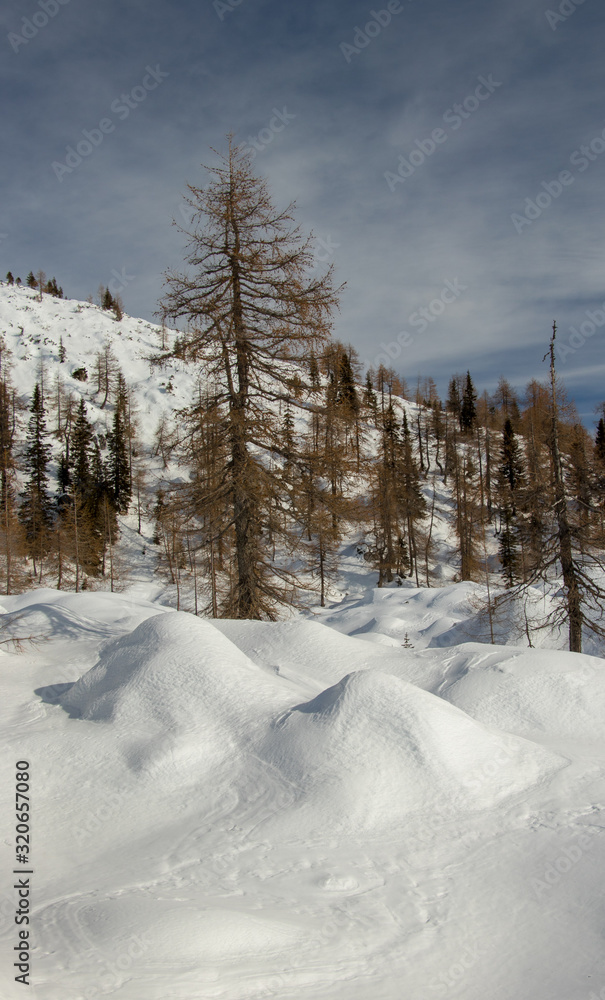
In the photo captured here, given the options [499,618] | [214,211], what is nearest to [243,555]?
[214,211]

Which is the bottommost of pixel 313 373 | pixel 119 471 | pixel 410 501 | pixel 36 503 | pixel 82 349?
pixel 410 501

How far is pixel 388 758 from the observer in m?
4.81

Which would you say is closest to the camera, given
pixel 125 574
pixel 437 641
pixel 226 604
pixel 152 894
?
pixel 152 894

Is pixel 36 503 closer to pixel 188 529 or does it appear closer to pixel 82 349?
pixel 188 529

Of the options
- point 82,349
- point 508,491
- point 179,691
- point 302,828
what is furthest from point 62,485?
point 302,828

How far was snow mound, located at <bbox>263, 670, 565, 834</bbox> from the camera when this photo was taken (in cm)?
453

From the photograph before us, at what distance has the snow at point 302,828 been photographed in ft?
9.80

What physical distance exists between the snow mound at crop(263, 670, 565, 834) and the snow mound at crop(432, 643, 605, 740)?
37.2 inches

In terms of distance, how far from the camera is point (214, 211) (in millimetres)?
10984

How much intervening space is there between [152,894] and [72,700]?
3.24m

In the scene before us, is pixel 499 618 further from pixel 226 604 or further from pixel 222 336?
pixel 222 336

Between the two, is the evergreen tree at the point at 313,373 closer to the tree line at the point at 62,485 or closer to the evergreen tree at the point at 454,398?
the tree line at the point at 62,485

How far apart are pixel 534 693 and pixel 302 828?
3.78 metres

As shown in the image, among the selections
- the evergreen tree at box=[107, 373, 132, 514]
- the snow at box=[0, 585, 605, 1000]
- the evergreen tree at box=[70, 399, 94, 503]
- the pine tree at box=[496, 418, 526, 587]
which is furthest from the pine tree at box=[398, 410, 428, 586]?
the snow at box=[0, 585, 605, 1000]
